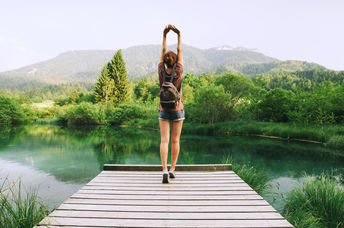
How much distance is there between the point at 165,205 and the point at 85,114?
27765 millimetres

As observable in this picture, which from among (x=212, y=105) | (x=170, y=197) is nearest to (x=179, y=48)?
(x=170, y=197)

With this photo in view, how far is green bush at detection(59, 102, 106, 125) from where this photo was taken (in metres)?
27.8

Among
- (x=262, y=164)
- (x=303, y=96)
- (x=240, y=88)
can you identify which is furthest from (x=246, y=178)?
(x=240, y=88)

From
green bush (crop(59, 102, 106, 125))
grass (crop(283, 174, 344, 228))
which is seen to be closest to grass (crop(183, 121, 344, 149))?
grass (crop(283, 174, 344, 228))

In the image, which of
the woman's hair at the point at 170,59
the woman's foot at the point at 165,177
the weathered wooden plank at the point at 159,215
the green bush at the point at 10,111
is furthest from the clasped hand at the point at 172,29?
the green bush at the point at 10,111

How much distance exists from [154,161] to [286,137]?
10.0m

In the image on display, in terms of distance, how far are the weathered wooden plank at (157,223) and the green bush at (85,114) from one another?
27.3m

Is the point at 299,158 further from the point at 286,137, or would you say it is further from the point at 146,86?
the point at 146,86

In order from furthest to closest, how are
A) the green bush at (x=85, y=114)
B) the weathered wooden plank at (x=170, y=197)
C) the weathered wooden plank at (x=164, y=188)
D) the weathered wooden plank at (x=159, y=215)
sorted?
the green bush at (x=85, y=114) → the weathered wooden plank at (x=164, y=188) → the weathered wooden plank at (x=170, y=197) → the weathered wooden plank at (x=159, y=215)

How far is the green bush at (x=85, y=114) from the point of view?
2784 centimetres

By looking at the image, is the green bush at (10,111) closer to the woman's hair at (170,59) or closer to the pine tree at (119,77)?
the pine tree at (119,77)

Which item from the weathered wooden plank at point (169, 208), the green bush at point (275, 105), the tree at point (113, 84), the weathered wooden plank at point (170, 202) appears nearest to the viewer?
the weathered wooden plank at point (169, 208)

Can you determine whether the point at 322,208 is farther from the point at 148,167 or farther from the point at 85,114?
the point at 85,114

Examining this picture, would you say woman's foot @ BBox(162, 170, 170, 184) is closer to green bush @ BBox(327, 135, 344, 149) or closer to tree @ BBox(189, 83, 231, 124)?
green bush @ BBox(327, 135, 344, 149)
